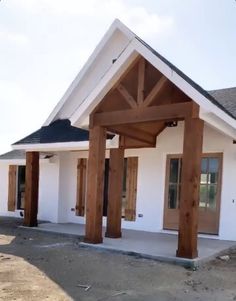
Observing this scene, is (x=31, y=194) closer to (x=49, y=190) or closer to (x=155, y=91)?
(x=49, y=190)

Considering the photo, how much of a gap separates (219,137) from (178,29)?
9.16 ft

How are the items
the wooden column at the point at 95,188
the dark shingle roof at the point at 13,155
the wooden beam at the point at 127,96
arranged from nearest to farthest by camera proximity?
the wooden beam at the point at 127,96
the wooden column at the point at 95,188
the dark shingle roof at the point at 13,155

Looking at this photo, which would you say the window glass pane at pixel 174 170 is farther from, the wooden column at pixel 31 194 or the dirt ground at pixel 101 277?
the wooden column at pixel 31 194

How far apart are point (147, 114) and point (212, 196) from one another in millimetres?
3345

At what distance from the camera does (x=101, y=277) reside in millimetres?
5719

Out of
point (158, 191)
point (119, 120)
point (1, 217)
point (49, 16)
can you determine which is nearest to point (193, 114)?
point (119, 120)

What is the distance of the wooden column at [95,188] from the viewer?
798cm

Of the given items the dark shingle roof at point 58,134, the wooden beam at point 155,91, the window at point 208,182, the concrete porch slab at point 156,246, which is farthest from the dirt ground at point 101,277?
the dark shingle roof at point 58,134

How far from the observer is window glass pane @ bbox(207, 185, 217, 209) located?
945 centimetres

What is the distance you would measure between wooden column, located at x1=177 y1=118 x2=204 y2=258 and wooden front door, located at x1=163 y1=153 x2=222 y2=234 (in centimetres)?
283

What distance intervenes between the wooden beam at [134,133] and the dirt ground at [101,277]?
2684 mm

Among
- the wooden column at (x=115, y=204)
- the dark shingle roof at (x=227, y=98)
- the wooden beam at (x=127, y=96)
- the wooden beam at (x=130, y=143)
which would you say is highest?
the dark shingle roof at (x=227, y=98)

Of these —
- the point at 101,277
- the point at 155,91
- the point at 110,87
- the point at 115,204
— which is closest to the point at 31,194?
the point at 115,204

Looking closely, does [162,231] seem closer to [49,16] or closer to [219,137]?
[219,137]
